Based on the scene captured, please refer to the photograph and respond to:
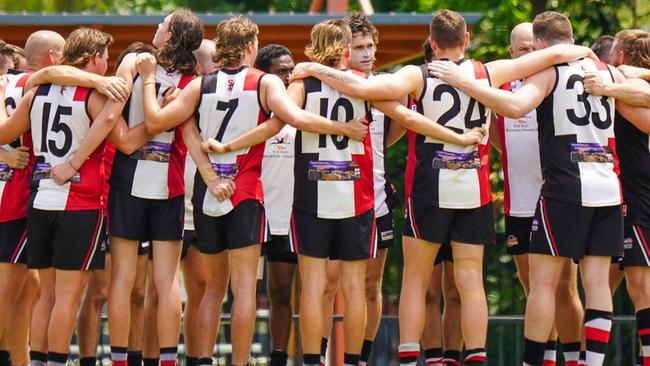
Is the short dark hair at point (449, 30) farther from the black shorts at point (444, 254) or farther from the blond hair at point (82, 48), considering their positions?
the blond hair at point (82, 48)

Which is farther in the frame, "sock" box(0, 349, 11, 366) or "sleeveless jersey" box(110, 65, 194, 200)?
"sock" box(0, 349, 11, 366)

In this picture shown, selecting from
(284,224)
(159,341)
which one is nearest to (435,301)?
(284,224)

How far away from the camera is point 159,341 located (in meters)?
9.76

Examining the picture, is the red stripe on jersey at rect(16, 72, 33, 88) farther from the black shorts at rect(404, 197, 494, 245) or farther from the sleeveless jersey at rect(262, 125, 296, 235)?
the black shorts at rect(404, 197, 494, 245)

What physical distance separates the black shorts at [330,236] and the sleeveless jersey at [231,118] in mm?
386

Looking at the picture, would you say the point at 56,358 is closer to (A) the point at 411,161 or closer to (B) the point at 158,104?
(B) the point at 158,104

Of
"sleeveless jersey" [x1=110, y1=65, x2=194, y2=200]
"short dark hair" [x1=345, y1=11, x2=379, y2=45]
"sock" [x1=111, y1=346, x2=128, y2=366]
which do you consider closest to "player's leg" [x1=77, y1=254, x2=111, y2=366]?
"sock" [x1=111, y1=346, x2=128, y2=366]

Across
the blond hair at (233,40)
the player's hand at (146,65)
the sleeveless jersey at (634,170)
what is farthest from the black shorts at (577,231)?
the player's hand at (146,65)

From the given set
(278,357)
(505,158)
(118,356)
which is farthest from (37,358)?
(505,158)

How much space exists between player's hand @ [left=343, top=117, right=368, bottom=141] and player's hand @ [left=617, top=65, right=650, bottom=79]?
205 centimetres

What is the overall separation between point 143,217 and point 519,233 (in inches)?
116

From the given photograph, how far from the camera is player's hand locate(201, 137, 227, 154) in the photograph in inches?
367

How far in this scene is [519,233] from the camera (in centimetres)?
1028

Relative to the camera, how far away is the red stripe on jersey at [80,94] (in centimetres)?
939
